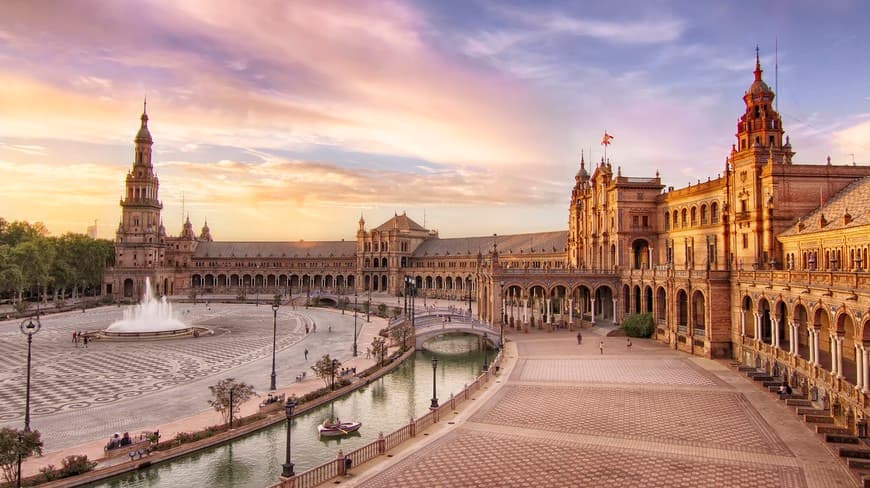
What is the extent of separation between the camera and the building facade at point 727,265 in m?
38.2

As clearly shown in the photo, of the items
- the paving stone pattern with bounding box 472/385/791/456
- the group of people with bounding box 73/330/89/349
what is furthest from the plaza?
the paving stone pattern with bounding box 472/385/791/456

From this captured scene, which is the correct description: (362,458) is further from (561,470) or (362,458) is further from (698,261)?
(698,261)

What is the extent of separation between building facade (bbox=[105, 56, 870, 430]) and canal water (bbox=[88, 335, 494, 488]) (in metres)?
23.4

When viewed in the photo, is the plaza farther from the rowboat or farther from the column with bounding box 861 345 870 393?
the column with bounding box 861 345 870 393

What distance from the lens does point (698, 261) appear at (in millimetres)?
70250

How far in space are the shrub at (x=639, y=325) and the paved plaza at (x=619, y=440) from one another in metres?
20.0

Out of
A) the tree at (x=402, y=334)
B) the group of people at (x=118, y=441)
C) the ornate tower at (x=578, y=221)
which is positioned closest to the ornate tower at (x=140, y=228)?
the tree at (x=402, y=334)

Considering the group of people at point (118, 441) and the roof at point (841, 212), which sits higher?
the roof at point (841, 212)

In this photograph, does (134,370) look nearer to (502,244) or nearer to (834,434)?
(834,434)

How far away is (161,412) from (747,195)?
176ft

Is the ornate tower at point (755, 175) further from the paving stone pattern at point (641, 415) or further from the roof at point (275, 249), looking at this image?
the roof at point (275, 249)

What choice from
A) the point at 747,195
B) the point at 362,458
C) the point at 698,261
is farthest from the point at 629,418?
the point at 698,261

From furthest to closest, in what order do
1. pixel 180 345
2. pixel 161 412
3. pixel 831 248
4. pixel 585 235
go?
pixel 585 235, pixel 180 345, pixel 831 248, pixel 161 412

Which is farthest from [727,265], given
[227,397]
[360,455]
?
[227,397]
